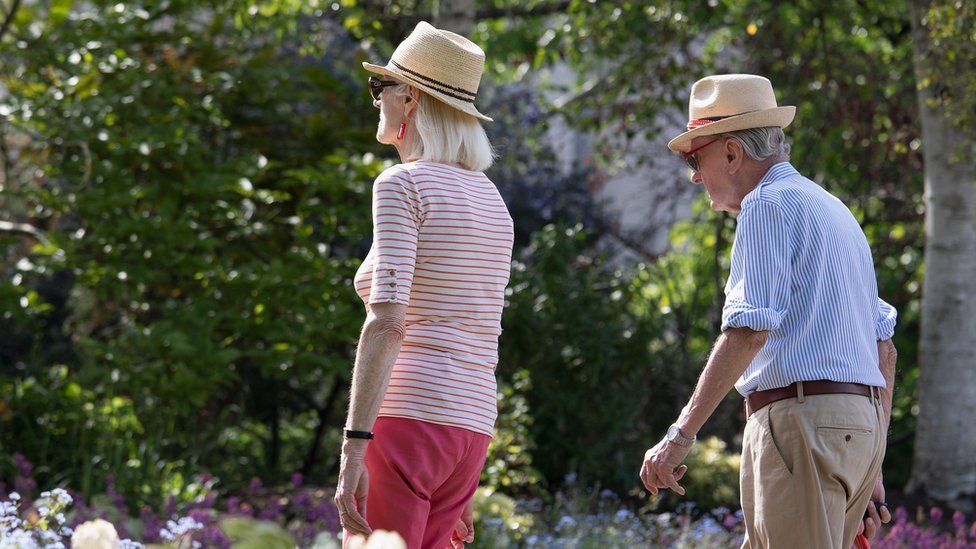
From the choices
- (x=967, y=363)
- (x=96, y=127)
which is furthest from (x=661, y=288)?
(x=96, y=127)

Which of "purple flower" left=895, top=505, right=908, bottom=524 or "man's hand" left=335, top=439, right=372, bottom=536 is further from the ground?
"man's hand" left=335, top=439, right=372, bottom=536

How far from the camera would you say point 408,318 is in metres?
2.51

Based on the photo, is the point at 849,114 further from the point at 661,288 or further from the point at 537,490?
the point at 537,490

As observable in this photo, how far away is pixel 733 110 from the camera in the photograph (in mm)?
2787

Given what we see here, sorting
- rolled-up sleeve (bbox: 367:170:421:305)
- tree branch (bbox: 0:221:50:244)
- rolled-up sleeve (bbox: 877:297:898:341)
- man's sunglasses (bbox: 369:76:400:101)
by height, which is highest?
man's sunglasses (bbox: 369:76:400:101)

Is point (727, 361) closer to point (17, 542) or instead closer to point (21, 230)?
point (17, 542)

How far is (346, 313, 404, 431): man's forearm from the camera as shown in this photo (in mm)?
2381

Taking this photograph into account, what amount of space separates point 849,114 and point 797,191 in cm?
520

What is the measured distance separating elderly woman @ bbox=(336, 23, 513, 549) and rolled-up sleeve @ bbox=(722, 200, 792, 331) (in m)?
0.53

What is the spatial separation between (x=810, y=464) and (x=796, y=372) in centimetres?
20

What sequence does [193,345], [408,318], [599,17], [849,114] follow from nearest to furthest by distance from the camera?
[408,318]
[193,345]
[599,17]
[849,114]

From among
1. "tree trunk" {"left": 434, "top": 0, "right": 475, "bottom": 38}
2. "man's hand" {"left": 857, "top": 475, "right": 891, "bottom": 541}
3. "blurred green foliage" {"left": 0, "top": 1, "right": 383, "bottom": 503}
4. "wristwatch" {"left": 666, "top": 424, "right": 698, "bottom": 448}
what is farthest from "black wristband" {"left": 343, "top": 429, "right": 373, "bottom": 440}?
"tree trunk" {"left": 434, "top": 0, "right": 475, "bottom": 38}

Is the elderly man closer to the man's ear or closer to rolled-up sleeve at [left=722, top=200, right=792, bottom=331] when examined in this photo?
rolled-up sleeve at [left=722, top=200, right=792, bottom=331]

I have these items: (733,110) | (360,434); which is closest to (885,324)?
(733,110)
